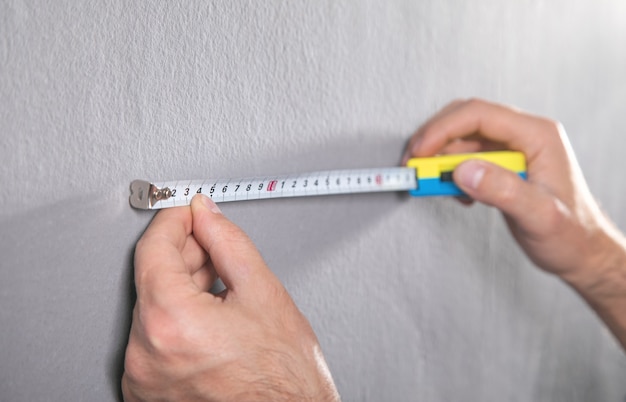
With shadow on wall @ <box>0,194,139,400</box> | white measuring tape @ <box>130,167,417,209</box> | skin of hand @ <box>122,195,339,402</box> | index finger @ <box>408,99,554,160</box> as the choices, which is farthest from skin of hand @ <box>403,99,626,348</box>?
shadow on wall @ <box>0,194,139,400</box>

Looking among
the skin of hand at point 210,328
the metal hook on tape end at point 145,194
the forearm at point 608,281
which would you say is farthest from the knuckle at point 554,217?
the metal hook on tape end at point 145,194

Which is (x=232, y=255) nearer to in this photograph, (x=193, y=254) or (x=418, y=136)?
(x=193, y=254)

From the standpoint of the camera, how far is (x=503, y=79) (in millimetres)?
971

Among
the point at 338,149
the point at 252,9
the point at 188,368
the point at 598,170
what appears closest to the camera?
the point at 188,368

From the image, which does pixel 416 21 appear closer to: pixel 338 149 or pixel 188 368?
pixel 338 149

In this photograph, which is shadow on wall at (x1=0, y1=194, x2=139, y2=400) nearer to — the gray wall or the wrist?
the gray wall

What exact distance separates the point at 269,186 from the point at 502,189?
298mm

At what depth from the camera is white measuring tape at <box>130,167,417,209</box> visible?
0.54 m

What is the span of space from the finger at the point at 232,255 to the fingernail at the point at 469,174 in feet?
0.95

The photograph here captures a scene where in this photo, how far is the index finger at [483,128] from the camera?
2.58 feet

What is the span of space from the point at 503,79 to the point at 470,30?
0.13 meters

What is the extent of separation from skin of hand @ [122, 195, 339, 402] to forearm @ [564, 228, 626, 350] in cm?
52

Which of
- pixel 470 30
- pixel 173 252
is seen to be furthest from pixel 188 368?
pixel 470 30

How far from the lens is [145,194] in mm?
533
